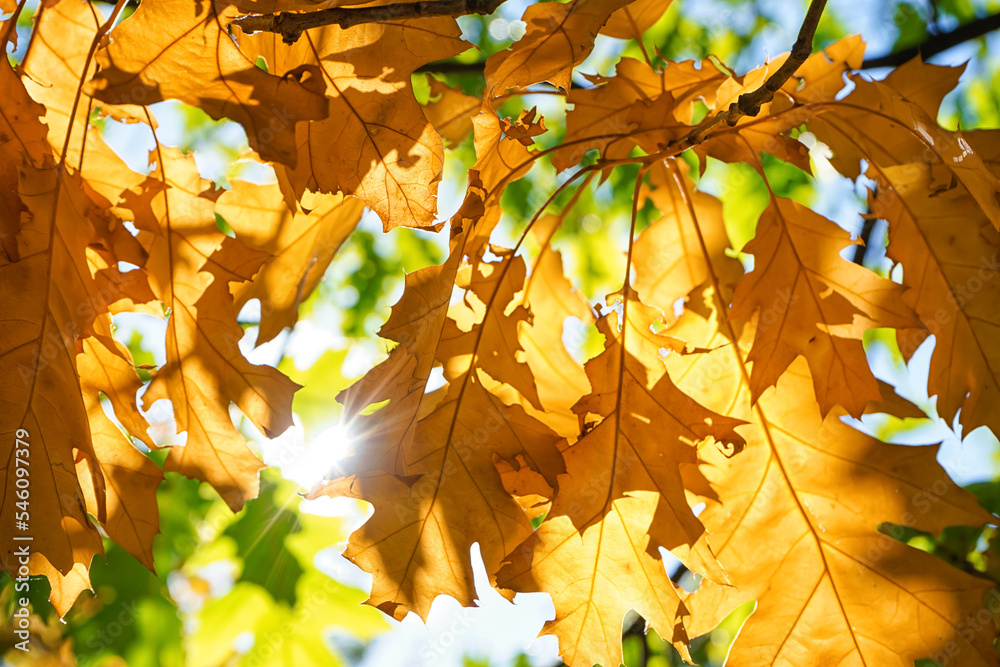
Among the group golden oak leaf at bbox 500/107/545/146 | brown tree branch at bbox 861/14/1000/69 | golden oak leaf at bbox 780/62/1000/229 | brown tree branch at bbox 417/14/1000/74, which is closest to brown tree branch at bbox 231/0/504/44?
golden oak leaf at bbox 500/107/545/146

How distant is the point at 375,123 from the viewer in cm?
72

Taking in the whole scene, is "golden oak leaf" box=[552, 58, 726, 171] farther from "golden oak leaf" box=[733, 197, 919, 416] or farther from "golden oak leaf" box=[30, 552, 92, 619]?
"golden oak leaf" box=[30, 552, 92, 619]

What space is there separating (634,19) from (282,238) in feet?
2.08

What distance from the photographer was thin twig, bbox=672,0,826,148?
24.7 inches

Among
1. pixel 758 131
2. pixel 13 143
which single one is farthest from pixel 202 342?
pixel 758 131

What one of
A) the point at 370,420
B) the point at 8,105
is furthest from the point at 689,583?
the point at 8,105

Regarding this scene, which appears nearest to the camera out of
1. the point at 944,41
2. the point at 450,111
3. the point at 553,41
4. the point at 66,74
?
the point at 553,41

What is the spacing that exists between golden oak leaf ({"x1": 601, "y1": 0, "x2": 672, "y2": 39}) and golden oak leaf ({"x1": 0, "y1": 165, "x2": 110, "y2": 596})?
30.8 inches

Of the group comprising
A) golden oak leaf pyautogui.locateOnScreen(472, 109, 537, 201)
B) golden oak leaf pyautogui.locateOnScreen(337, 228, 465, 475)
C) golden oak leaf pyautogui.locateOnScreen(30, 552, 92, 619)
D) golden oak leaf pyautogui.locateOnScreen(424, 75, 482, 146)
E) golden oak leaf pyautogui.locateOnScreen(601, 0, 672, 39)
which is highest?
golden oak leaf pyautogui.locateOnScreen(601, 0, 672, 39)

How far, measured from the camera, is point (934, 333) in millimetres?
892

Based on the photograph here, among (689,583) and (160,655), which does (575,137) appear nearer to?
(689,583)

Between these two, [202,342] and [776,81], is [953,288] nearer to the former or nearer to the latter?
[776,81]

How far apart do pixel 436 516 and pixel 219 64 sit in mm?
554

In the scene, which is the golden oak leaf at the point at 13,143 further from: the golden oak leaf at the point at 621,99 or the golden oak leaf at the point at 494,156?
the golden oak leaf at the point at 621,99
